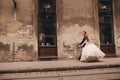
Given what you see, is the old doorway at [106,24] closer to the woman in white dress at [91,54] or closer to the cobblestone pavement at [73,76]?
the woman in white dress at [91,54]

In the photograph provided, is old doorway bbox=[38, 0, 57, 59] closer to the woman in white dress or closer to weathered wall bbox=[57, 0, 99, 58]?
weathered wall bbox=[57, 0, 99, 58]

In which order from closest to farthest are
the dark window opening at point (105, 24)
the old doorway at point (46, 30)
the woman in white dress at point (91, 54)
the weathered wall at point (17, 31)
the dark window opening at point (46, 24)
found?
the woman in white dress at point (91, 54) → the weathered wall at point (17, 31) → the old doorway at point (46, 30) → the dark window opening at point (46, 24) → the dark window opening at point (105, 24)

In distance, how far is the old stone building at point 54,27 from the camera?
473 inches

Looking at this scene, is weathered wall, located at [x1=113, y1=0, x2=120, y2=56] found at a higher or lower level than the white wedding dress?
higher

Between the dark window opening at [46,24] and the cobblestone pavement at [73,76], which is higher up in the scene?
the dark window opening at [46,24]

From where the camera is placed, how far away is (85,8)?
12.7 metres

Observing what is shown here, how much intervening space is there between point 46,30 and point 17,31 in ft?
5.54

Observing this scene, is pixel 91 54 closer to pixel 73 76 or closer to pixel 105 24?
pixel 105 24

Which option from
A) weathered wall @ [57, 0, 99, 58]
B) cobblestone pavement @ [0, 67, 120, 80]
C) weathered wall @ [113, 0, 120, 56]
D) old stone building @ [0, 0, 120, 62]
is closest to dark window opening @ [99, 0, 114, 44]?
old stone building @ [0, 0, 120, 62]

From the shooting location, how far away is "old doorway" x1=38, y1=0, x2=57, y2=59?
1222cm

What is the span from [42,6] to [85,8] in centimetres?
260

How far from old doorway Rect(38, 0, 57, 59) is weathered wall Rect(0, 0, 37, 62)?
404mm

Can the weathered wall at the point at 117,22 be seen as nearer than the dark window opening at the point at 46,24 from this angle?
No

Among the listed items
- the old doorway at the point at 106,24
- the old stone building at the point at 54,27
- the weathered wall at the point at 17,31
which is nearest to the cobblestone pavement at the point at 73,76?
the weathered wall at the point at 17,31
